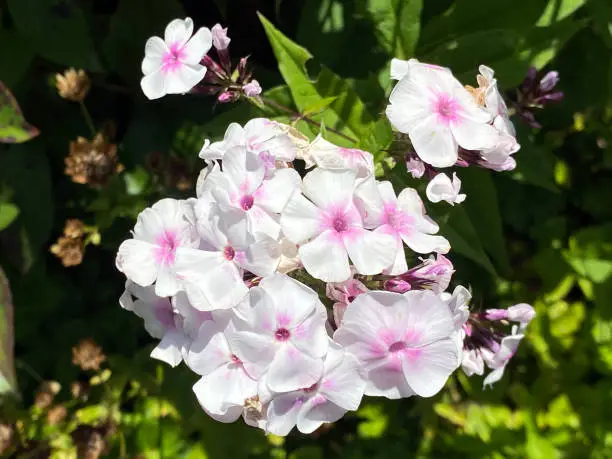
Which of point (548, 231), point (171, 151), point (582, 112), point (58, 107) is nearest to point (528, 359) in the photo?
point (548, 231)

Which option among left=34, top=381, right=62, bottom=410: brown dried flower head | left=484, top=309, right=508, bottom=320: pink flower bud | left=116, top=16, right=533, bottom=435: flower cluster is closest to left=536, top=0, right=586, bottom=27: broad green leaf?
left=116, top=16, right=533, bottom=435: flower cluster

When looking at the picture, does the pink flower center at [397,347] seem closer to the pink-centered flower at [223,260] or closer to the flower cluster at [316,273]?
the flower cluster at [316,273]

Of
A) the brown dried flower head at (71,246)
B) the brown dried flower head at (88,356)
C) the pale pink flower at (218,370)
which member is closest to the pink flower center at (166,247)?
the pale pink flower at (218,370)

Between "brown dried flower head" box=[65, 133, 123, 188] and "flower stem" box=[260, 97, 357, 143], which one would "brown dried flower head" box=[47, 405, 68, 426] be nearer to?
"brown dried flower head" box=[65, 133, 123, 188]

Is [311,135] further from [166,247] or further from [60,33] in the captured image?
[60,33]

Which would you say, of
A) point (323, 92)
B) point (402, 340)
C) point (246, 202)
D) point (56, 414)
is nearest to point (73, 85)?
point (323, 92)
